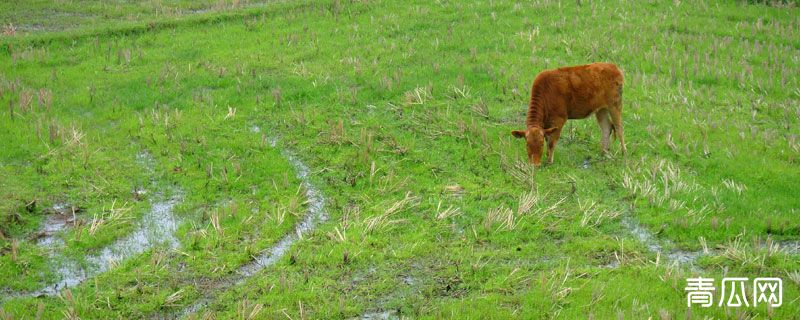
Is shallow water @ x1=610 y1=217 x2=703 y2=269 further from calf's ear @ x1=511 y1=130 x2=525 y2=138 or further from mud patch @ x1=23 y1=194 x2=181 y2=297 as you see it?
mud patch @ x1=23 y1=194 x2=181 y2=297

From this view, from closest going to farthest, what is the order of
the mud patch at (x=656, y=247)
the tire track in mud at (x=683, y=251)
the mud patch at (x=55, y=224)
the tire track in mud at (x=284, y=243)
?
the tire track in mud at (x=284, y=243) → the tire track in mud at (x=683, y=251) → the mud patch at (x=656, y=247) → the mud patch at (x=55, y=224)

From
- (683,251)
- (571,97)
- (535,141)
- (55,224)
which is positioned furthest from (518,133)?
(55,224)

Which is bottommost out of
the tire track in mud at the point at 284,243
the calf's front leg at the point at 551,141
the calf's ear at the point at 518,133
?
the tire track in mud at the point at 284,243

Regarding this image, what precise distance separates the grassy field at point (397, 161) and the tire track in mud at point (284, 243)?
58mm

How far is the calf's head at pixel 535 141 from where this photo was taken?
13.4 metres

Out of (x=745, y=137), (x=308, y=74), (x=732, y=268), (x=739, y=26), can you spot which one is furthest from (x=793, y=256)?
(x=739, y=26)

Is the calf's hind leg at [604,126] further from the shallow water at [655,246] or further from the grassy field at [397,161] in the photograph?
the shallow water at [655,246]

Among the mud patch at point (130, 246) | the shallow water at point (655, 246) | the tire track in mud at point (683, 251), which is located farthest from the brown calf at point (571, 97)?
the mud patch at point (130, 246)

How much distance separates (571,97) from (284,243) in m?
4.98

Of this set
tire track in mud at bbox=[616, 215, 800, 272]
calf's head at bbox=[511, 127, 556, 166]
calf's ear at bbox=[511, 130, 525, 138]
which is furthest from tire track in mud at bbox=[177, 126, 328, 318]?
tire track in mud at bbox=[616, 215, 800, 272]

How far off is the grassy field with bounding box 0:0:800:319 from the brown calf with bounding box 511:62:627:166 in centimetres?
53

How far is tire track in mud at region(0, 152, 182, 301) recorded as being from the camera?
34.2 feet

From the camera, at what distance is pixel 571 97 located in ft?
45.7

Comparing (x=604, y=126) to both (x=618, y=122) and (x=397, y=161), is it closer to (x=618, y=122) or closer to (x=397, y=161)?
(x=618, y=122)
